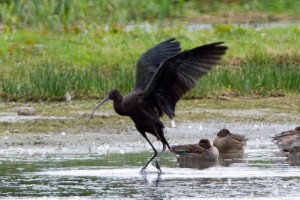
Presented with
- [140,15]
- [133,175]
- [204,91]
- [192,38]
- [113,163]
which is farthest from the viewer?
[140,15]

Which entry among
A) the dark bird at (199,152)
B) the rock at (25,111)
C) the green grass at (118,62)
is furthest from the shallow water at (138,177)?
the green grass at (118,62)

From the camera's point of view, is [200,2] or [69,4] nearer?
[69,4]

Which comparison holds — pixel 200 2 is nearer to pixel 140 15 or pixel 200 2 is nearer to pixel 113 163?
pixel 140 15

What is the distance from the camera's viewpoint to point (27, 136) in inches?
519

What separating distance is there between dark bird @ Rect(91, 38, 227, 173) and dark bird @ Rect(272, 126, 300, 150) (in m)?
1.76

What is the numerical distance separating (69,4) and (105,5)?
1.51 metres

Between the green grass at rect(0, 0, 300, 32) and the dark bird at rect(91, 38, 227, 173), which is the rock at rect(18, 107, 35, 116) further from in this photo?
the green grass at rect(0, 0, 300, 32)

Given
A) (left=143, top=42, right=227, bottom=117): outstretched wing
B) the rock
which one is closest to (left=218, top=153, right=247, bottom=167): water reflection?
(left=143, top=42, right=227, bottom=117): outstretched wing

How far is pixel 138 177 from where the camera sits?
34.3 ft

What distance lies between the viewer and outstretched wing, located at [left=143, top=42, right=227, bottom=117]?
416 inches

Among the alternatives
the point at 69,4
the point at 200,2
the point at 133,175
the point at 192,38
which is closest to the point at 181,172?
the point at 133,175

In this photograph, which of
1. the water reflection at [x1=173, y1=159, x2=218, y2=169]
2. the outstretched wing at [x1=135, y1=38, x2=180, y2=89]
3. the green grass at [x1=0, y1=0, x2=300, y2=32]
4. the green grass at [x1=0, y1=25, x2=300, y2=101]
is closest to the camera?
the outstretched wing at [x1=135, y1=38, x2=180, y2=89]

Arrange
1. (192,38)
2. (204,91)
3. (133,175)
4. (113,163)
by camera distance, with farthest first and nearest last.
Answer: (192,38), (204,91), (113,163), (133,175)

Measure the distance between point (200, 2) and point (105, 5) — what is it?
2983 millimetres
